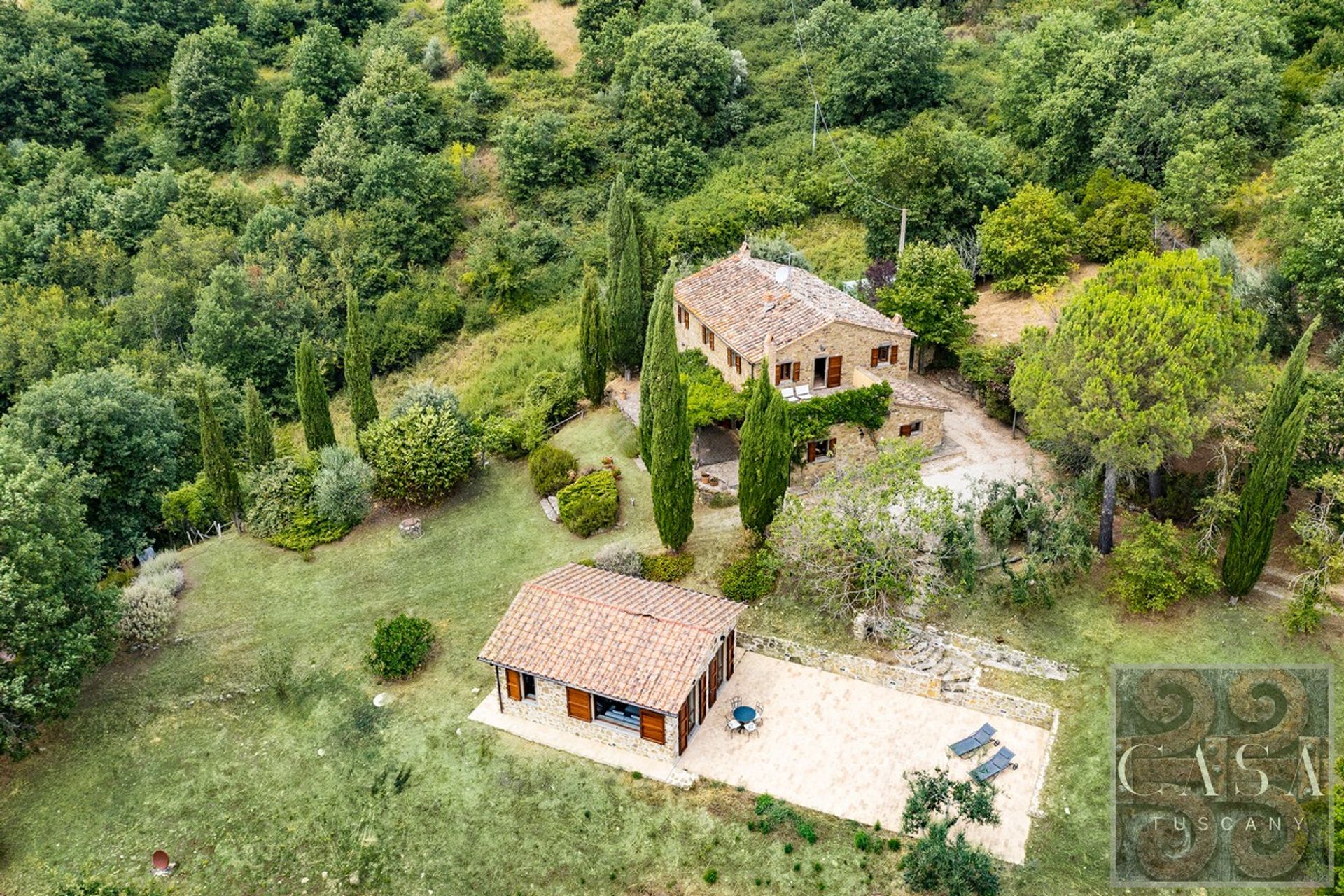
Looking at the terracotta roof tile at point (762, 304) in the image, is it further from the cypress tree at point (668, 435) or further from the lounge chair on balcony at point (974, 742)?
the lounge chair on balcony at point (974, 742)

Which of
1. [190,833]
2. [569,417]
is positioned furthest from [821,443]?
[190,833]

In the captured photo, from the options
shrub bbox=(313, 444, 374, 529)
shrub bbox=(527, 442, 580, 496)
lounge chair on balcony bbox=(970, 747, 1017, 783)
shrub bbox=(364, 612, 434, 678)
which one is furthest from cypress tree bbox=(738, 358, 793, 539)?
shrub bbox=(313, 444, 374, 529)

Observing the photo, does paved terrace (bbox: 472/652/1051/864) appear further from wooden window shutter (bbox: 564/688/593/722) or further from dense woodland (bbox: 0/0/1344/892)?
dense woodland (bbox: 0/0/1344/892)

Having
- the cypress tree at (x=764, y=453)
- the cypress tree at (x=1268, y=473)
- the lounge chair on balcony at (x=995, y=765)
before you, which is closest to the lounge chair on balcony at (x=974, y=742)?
the lounge chair on balcony at (x=995, y=765)

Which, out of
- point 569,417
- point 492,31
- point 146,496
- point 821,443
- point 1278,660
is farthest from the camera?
point 492,31

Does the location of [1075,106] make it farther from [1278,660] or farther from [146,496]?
[146,496]
